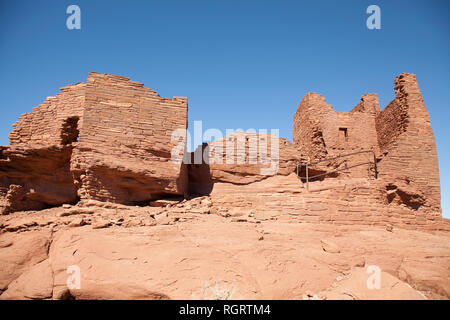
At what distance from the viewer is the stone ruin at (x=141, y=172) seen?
24.2 ft

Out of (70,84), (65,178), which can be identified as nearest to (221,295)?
(65,178)

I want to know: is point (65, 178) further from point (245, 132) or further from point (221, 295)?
point (221, 295)

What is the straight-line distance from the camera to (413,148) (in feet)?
37.9

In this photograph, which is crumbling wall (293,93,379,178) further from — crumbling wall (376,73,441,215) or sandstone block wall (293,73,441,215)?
crumbling wall (376,73,441,215)

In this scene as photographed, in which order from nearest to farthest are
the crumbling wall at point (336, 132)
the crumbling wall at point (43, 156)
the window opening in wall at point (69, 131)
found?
the crumbling wall at point (43, 156) → the window opening in wall at point (69, 131) → the crumbling wall at point (336, 132)

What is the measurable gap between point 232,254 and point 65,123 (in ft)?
24.0

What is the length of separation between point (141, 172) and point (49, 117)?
4.30m

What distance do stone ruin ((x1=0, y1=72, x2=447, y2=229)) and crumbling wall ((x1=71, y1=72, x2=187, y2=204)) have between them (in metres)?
0.03

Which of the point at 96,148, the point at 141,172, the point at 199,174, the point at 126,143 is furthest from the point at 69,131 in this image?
the point at 199,174

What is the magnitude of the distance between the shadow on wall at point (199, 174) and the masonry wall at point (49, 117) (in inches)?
162

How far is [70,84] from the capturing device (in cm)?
934

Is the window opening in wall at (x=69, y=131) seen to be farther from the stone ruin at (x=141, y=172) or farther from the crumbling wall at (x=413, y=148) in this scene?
the crumbling wall at (x=413, y=148)

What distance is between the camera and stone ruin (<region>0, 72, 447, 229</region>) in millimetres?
7379

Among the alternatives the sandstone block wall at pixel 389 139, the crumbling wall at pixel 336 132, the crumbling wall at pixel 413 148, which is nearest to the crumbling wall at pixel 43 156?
the sandstone block wall at pixel 389 139
